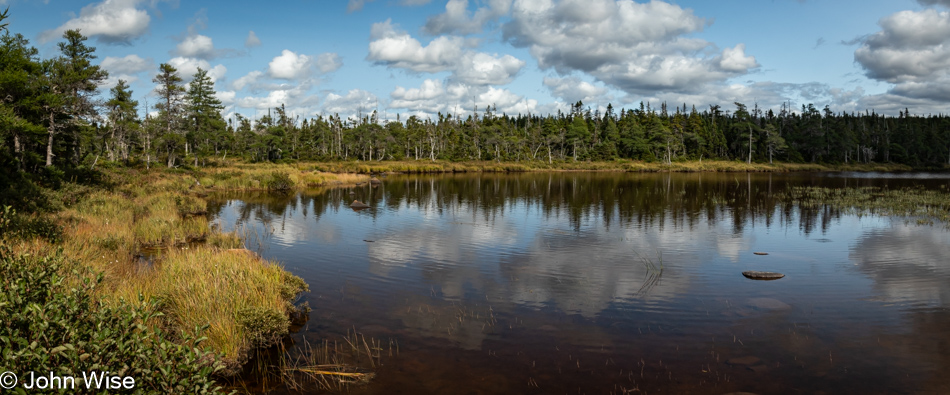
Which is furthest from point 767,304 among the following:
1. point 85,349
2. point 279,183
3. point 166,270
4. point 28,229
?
point 279,183

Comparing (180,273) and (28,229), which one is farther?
(28,229)

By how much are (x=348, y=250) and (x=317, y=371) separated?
489 inches

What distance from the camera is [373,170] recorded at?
82.1 meters

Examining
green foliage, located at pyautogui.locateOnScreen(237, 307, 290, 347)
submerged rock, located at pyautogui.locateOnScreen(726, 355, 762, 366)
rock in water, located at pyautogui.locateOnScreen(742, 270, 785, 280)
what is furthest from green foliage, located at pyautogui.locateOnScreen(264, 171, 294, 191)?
submerged rock, located at pyautogui.locateOnScreen(726, 355, 762, 366)

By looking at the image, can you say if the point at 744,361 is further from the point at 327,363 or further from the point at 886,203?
the point at 886,203

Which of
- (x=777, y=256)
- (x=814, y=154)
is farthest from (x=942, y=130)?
(x=777, y=256)
